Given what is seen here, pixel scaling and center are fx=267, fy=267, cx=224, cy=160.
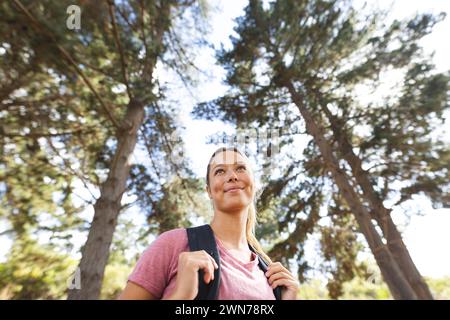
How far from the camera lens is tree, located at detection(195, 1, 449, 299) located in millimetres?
7352

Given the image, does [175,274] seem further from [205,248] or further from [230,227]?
[230,227]

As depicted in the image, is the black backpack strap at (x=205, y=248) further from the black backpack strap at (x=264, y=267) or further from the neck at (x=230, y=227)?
the black backpack strap at (x=264, y=267)

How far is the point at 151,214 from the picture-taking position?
8.13 metres

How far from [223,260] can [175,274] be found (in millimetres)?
304

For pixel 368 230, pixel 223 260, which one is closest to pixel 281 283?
pixel 223 260

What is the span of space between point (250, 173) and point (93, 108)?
612 cm

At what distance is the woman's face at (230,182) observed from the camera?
1908 mm

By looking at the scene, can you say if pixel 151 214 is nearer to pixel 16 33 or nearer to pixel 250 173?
pixel 16 33

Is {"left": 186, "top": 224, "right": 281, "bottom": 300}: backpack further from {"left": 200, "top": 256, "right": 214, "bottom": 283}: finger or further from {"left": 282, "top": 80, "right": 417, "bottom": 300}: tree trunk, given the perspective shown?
{"left": 282, "top": 80, "right": 417, "bottom": 300}: tree trunk

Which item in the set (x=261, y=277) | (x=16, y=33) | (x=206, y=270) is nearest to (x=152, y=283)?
(x=206, y=270)

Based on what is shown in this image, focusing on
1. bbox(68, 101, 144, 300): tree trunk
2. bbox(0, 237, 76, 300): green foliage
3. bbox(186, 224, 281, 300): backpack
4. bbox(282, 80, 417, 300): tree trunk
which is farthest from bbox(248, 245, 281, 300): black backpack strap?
bbox(0, 237, 76, 300): green foliage

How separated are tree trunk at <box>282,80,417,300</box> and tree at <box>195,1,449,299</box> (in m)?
0.03

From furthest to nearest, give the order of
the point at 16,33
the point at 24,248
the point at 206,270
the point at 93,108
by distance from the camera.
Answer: the point at 24,248 → the point at 93,108 → the point at 16,33 → the point at 206,270
